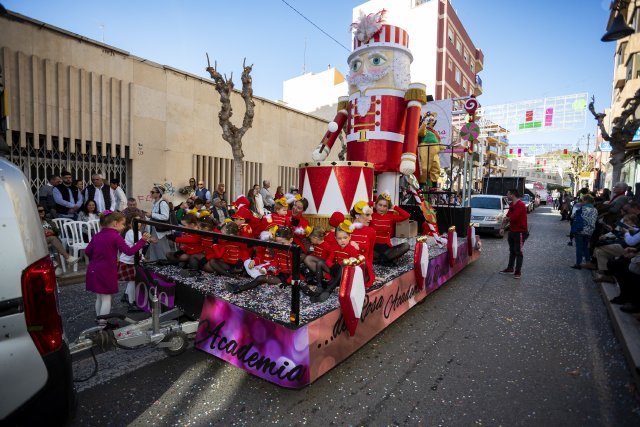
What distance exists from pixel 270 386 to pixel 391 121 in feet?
17.2

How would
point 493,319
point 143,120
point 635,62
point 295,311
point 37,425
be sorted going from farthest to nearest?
point 635,62 < point 143,120 < point 493,319 < point 295,311 < point 37,425

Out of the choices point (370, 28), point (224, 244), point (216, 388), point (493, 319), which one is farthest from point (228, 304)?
point (370, 28)

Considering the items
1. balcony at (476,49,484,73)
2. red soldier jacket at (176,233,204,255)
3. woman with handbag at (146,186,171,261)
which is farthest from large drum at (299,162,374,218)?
balcony at (476,49,484,73)

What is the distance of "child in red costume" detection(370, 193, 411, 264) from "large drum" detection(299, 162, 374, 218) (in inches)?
18.8

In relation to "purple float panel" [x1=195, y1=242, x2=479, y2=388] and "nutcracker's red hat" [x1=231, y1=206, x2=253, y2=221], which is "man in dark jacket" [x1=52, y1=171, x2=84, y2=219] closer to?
"nutcracker's red hat" [x1=231, y1=206, x2=253, y2=221]

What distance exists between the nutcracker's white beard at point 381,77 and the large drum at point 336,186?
58.2 inches

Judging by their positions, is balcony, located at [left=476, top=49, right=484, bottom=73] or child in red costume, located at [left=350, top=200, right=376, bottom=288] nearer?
child in red costume, located at [left=350, top=200, right=376, bottom=288]

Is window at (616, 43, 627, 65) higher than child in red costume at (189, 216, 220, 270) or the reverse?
higher

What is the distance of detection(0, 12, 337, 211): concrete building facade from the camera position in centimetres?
793

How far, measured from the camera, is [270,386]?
2822mm

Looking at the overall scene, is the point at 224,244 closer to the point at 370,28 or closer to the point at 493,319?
the point at 493,319

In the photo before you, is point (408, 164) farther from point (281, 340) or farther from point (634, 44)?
point (634, 44)

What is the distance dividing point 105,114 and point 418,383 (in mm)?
9972

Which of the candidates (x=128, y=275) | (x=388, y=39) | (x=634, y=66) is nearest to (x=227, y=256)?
(x=128, y=275)
